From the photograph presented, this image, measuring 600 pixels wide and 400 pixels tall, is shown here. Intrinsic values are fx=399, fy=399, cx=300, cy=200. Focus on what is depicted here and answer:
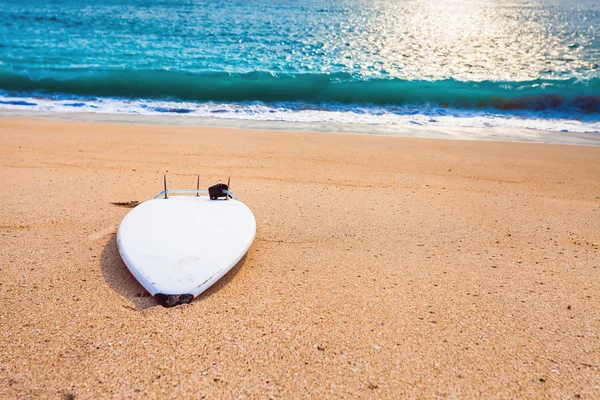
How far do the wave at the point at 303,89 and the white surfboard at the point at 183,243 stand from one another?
787cm

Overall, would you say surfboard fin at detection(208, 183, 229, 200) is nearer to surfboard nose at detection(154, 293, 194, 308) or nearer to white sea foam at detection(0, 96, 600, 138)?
surfboard nose at detection(154, 293, 194, 308)

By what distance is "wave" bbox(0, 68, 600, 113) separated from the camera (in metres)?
9.95

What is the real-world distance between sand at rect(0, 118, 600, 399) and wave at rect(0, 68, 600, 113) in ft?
20.9

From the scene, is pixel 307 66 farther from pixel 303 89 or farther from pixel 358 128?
pixel 358 128

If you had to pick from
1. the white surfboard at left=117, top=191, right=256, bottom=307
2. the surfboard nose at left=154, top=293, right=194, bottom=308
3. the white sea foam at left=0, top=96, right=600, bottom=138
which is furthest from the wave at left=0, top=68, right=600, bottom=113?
the surfboard nose at left=154, top=293, right=194, bottom=308

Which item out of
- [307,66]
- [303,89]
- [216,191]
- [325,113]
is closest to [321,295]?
[216,191]

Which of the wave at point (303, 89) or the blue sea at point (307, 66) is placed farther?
the wave at point (303, 89)

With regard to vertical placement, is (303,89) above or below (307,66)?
below

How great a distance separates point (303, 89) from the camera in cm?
1066

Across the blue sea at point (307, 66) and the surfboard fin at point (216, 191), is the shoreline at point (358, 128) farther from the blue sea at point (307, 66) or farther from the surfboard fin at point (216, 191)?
the surfboard fin at point (216, 191)

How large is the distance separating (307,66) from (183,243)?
453 inches

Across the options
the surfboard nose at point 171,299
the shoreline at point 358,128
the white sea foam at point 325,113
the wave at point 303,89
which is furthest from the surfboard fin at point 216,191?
the wave at point 303,89

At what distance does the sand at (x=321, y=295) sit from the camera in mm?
1469

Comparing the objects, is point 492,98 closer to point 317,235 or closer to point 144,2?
point 317,235
